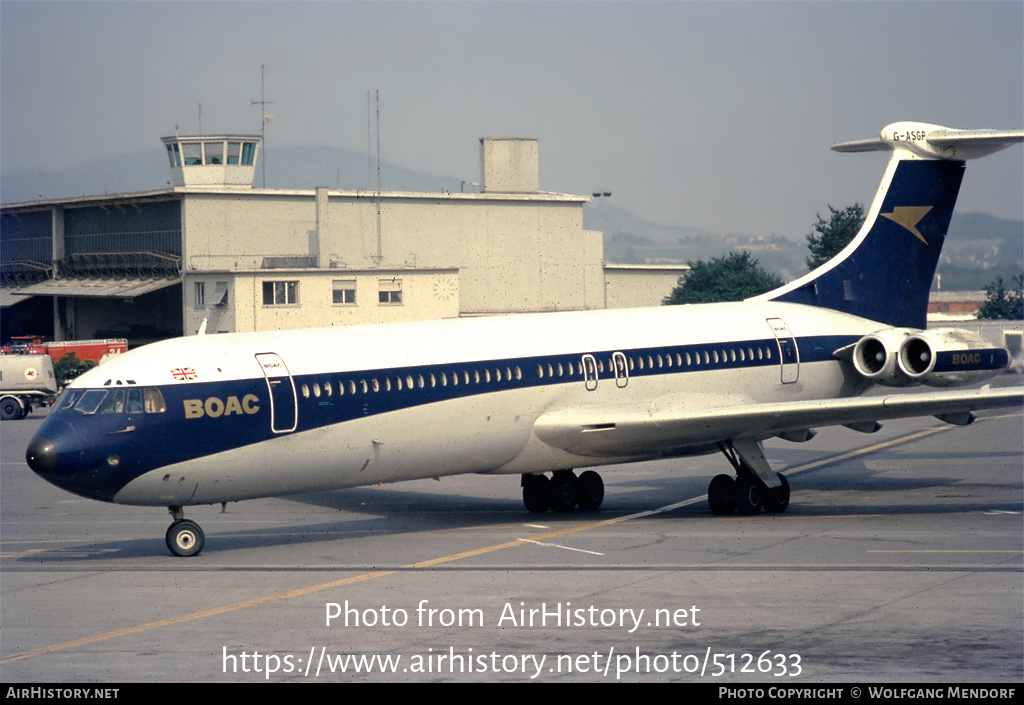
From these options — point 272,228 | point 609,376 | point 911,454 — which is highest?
point 272,228

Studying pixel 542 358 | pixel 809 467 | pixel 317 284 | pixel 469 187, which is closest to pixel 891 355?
pixel 809 467

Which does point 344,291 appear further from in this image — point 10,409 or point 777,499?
point 777,499

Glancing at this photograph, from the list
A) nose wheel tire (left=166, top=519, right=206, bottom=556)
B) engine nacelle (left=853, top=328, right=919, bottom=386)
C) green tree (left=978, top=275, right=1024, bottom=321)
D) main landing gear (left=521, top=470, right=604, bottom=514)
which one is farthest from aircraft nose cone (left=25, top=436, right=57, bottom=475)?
green tree (left=978, top=275, right=1024, bottom=321)

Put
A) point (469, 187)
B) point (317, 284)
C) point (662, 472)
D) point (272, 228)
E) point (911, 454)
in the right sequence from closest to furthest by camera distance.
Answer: point (662, 472), point (911, 454), point (317, 284), point (272, 228), point (469, 187)

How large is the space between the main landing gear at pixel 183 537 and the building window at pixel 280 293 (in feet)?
142

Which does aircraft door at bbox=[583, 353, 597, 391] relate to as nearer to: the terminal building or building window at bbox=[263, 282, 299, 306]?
the terminal building

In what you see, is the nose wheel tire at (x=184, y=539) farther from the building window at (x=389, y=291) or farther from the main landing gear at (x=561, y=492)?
the building window at (x=389, y=291)

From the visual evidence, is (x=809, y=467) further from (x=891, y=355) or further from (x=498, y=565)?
(x=498, y=565)

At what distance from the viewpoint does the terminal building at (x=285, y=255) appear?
65938mm

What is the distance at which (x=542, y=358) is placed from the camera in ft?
79.3

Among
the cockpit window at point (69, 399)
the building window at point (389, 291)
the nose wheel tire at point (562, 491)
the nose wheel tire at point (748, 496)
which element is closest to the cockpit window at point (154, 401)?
the cockpit window at point (69, 399)

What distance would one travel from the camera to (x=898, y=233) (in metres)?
30.1

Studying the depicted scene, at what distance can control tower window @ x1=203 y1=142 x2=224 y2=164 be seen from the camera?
7450 centimetres

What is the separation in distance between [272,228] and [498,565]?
5824 centimetres
